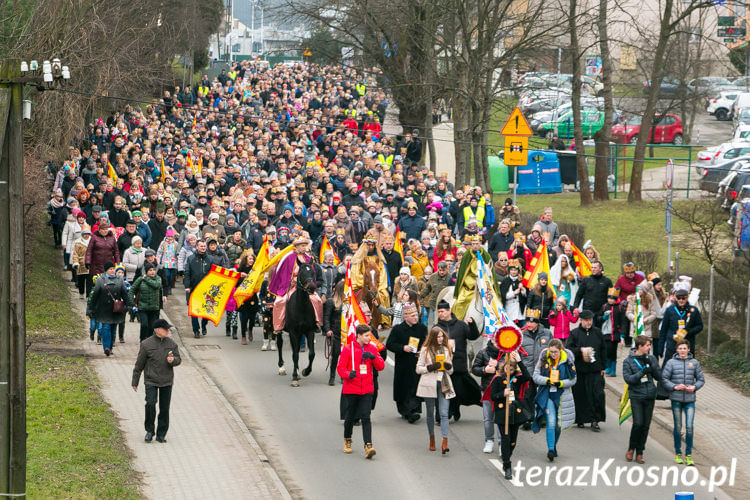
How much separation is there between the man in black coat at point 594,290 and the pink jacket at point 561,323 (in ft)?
4.41

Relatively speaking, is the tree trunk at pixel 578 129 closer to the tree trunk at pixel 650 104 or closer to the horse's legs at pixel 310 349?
the tree trunk at pixel 650 104

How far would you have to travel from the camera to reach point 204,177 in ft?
112

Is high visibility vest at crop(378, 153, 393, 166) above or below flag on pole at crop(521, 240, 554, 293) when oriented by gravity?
above

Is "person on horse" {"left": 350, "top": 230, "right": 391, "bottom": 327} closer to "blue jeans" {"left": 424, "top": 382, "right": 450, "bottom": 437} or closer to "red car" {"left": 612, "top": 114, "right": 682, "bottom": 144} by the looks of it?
"blue jeans" {"left": 424, "top": 382, "right": 450, "bottom": 437}

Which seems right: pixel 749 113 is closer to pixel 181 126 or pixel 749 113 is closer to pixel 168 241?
pixel 181 126

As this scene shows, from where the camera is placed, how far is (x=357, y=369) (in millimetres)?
14773

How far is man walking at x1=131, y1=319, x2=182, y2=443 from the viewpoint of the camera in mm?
14953

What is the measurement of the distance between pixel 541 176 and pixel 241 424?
94.5ft

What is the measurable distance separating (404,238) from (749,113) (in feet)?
125

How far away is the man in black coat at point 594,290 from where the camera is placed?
19.9 meters

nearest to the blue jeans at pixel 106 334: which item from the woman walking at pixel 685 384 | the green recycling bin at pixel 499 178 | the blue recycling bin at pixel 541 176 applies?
the woman walking at pixel 685 384

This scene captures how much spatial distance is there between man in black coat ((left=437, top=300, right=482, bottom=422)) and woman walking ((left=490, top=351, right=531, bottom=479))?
145 centimetres

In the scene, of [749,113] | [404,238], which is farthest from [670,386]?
[749,113]

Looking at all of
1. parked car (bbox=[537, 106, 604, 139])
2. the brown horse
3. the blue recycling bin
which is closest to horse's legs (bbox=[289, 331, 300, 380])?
the brown horse
